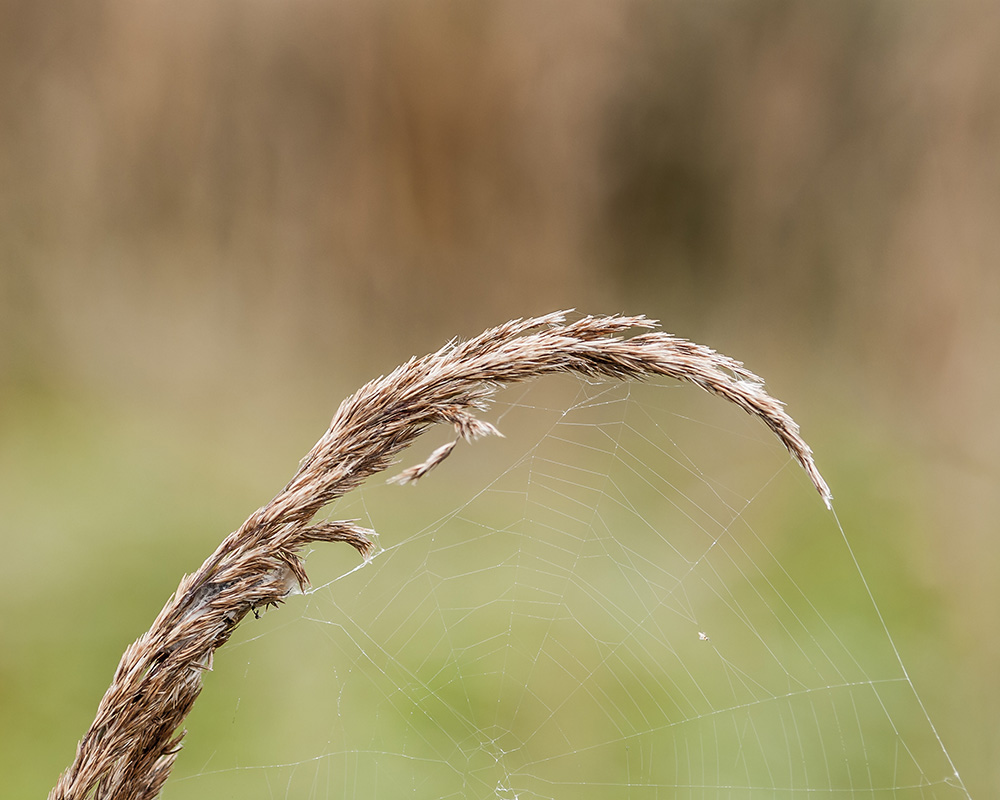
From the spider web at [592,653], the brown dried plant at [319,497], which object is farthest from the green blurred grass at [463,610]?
the brown dried plant at [319,497]

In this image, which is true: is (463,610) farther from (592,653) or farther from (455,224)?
(455,224)

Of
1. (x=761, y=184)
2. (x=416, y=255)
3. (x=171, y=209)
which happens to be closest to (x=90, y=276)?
(x=171, y=209)

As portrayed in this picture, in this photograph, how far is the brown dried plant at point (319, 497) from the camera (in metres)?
0.95

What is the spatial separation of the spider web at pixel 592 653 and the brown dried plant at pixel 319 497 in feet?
3.66

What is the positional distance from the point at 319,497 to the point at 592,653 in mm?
2159

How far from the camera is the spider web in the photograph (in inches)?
98.2

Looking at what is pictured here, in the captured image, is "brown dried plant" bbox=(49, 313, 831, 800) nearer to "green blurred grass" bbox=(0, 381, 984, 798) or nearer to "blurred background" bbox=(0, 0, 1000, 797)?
"green blurred grass" bbox=(0, 381, 984, 798)

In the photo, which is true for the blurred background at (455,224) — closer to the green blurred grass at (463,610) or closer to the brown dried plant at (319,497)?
the green blurred grass at (463,610)

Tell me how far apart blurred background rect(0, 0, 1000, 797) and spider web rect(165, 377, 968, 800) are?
1.71 feet

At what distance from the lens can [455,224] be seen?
418 cm

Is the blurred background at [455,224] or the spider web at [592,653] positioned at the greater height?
the blurred background at [455,224]

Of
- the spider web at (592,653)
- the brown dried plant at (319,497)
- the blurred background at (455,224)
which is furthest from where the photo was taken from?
the blurred background at (455,224)


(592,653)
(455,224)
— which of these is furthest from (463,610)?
(455,224)

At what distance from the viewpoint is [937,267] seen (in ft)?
12.1
